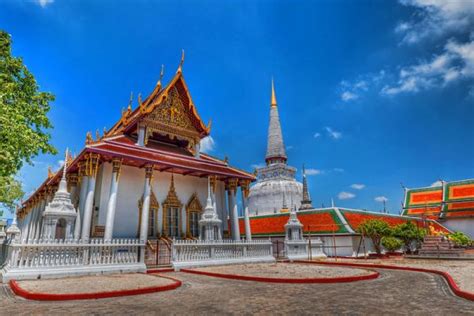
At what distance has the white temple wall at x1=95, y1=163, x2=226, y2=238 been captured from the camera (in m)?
15.0

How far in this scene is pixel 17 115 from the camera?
10.9 metres

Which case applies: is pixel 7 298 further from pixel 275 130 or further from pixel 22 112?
pixel 275 130

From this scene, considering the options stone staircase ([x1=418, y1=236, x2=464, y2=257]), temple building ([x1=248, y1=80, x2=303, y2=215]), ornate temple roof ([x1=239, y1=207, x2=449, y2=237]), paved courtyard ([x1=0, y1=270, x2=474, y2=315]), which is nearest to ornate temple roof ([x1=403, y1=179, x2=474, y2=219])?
ornate temple roof ([x1=239, y1=207, x2=449, y2=237])

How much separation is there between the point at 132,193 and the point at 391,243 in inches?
643

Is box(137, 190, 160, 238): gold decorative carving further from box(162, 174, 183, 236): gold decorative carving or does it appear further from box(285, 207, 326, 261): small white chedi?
box(285, 207, 326, 261): small white chedi

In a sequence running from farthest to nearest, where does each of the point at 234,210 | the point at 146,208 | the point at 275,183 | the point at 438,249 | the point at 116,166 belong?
the point at 275,183, the point at 438,249, the point at 234,210, the point at 146,208, the point at 116,166

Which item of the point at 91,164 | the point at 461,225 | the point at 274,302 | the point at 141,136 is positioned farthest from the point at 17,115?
the point at 461,225

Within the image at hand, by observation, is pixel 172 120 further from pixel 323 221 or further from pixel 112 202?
pixel 323 221

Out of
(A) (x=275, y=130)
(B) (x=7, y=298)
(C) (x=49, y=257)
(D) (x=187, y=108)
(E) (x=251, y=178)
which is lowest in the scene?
(B) (x=7, y=298)

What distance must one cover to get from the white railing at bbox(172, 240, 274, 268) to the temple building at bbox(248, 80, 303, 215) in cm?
3033

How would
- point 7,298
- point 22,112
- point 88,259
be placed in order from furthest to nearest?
1. point 22,112
2. point 88,259
3. point 7,298

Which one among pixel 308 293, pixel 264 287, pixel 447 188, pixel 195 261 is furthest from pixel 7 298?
pixel 447 188

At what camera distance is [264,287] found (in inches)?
310

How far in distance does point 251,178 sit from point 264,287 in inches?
439
